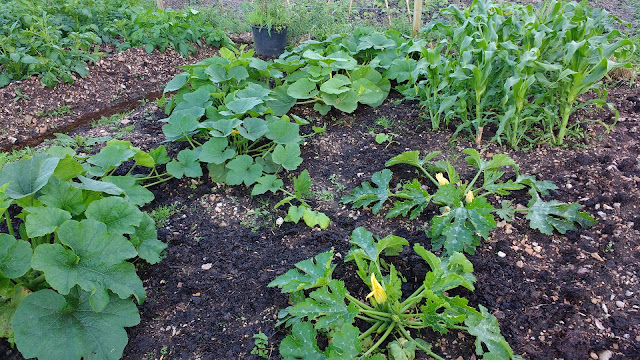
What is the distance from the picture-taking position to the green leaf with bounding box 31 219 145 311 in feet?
5.87

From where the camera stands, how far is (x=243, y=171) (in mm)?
2896

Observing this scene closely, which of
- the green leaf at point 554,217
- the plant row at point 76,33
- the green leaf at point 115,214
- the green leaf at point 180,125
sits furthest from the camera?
the plant row at point 76,33

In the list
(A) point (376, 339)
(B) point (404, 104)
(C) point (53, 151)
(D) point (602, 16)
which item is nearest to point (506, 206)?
(A) point (376, 339)

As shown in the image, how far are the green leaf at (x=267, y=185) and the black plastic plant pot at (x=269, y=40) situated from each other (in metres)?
3.25

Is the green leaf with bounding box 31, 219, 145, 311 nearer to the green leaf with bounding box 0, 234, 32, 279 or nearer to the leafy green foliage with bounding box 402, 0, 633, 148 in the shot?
the green leaf with bounding box 0, 234, 32, 279

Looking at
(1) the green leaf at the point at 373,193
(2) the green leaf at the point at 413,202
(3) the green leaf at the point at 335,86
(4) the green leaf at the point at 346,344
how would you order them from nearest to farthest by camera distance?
1. (4) the green leaf at the point at 346,344
2. (2) the green leaf at the point at 413,202
3. (1) the green leaf at the point at 373,193
4. (3) the green leaf at the point at 335,86

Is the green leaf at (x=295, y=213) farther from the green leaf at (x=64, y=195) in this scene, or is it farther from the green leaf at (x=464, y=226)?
the green leaf at (x=64, y=195)

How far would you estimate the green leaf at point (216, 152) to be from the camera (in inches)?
113

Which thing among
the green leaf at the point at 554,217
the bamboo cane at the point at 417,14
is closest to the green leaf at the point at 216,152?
the green leaf at the point at 554,217

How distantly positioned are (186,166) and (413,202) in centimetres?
152

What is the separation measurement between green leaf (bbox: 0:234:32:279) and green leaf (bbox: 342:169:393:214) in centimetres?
168

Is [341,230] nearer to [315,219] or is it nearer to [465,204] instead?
[315,219]

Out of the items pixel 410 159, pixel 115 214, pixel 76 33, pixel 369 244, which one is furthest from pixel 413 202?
pixel 76 33

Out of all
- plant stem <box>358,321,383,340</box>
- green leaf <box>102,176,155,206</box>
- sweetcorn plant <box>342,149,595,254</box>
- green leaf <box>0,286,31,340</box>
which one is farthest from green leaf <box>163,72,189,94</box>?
plant stem <box>358,321,383,340</box>
